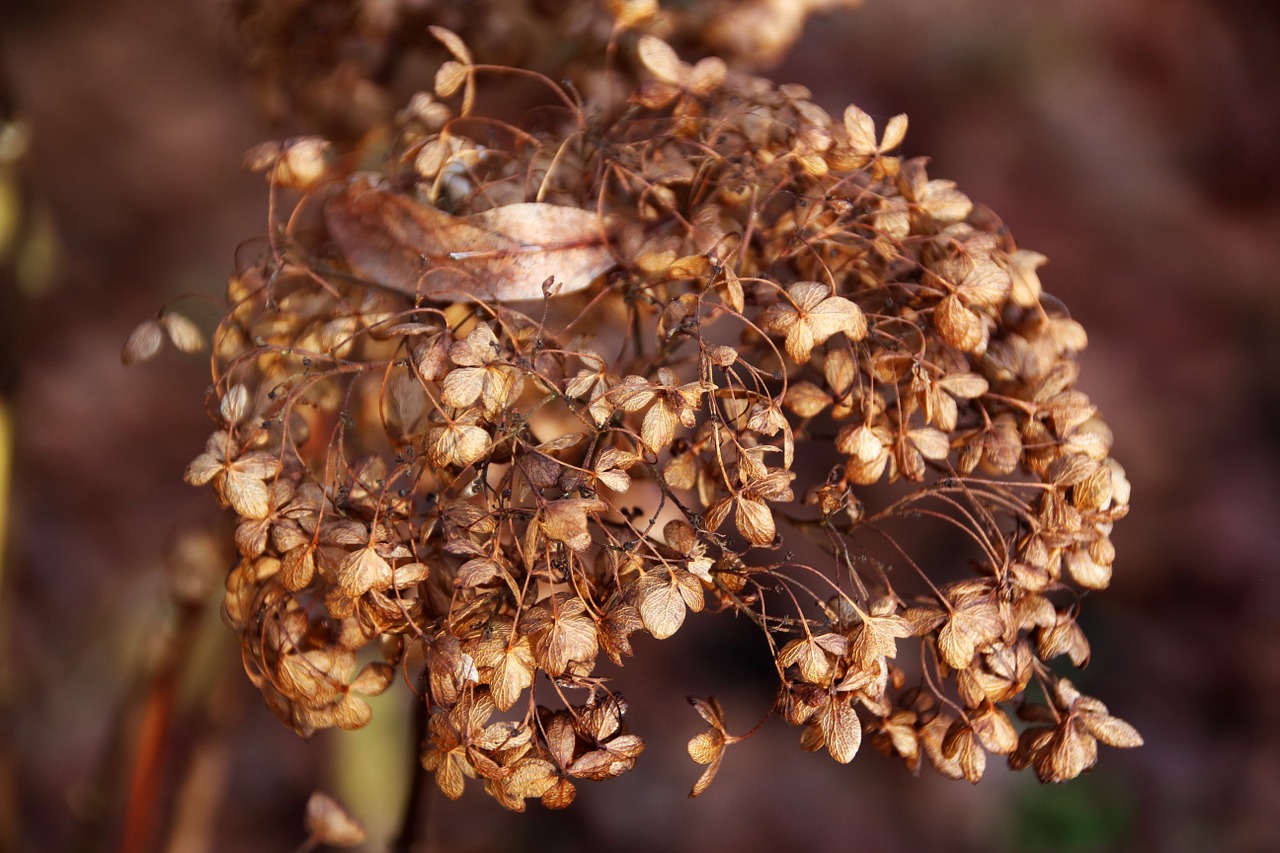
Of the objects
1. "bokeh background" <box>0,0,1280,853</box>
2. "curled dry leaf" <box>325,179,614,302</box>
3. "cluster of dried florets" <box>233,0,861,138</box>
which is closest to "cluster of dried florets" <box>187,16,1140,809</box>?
"curled dry leaf" <box>325,179,614,302</box>

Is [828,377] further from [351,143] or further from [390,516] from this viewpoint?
[351,143]

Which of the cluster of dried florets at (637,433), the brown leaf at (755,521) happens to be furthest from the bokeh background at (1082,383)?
the brown leaf at (755,521)

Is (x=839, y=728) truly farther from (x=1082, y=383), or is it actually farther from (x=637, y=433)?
(x=1082, y=383)

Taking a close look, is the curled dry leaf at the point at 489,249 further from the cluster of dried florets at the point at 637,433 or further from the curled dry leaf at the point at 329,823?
the curled dry leaf at the point at 329,823

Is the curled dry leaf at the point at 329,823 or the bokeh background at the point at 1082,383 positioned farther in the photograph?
the bokeh background at the point at 1082,383

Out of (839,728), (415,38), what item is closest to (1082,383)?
(415,38)

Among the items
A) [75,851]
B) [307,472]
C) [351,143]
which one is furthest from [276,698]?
[75,851]

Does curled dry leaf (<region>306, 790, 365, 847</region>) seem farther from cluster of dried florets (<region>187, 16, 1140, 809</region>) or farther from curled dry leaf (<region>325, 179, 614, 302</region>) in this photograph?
curled dry leaf (<region>325, 179, 614, 302</region>)

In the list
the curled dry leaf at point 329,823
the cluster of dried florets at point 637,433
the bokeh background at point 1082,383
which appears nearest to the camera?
the cluster of dried florets at point 637,433
